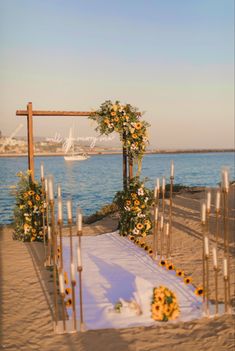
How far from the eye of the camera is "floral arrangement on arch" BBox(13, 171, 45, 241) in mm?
9547

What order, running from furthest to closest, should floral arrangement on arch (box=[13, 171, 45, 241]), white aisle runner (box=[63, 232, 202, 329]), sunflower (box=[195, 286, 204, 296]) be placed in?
floral arrangement on arch (box=[13, 171, 45, 241]), sunflower (box=[195, 286, 204, 296]), white aisle runner (box=[63, 232, 202, 329])

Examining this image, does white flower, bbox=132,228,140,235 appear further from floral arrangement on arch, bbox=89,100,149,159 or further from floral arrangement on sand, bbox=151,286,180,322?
floral arrangement on sand, bbox=151,286,180,322

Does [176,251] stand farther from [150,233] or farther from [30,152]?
[30,152]

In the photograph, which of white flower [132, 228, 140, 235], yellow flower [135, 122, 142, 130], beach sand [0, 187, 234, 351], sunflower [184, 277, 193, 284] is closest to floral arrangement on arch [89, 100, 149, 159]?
yellow flower [135, 122, 142, 130]

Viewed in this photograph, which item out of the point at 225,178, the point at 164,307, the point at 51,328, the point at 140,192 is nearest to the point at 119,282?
the point at 164,307

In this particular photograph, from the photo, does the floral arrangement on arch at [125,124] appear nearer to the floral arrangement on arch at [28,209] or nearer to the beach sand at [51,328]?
the floral arrangement on arch at [28,209]

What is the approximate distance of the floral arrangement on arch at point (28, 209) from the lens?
31.3 feet

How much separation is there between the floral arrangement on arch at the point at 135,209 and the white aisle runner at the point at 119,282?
428 millimetres

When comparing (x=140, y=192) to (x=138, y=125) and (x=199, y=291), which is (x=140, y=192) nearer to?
(x=138, y=125)

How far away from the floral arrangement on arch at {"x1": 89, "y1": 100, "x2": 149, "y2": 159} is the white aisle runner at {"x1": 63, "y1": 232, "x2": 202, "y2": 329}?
2.40 meters

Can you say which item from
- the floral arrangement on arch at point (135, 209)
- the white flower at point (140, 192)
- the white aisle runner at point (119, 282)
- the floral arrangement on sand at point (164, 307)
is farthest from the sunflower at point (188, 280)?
the white flower at point (140, 192)

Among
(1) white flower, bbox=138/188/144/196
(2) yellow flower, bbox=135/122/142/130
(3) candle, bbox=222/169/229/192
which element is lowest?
(1) white flower, bbox=138/188/144/196

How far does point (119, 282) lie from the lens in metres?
6.58

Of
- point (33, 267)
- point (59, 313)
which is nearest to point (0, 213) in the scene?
point (33, 267)
